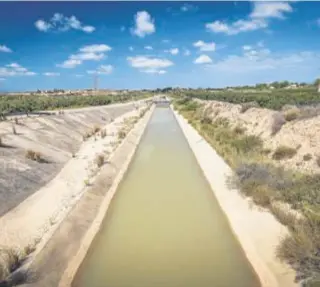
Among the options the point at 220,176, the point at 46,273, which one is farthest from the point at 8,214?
the point at 220,176

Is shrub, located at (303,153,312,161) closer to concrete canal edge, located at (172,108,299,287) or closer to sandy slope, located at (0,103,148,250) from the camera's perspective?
concrete canal edge, located at (172,108,299,287)

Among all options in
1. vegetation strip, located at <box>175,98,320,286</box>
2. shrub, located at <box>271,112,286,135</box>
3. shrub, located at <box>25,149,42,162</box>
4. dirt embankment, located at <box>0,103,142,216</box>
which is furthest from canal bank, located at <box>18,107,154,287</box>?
shrub, located at <box>271,112,286,135</box>

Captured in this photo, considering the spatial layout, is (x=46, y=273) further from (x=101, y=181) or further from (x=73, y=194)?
(x=101, y=181)

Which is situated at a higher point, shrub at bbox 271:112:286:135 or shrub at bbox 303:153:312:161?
shrub at bbox 271:112:286:135

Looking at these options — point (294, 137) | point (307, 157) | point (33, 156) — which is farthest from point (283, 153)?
point (33, 156)

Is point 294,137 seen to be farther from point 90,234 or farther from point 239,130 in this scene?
point 90,234

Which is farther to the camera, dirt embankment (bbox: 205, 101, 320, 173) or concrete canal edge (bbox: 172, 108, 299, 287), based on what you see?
dirt embankment (bbox: 205, 101, 320, 173)
